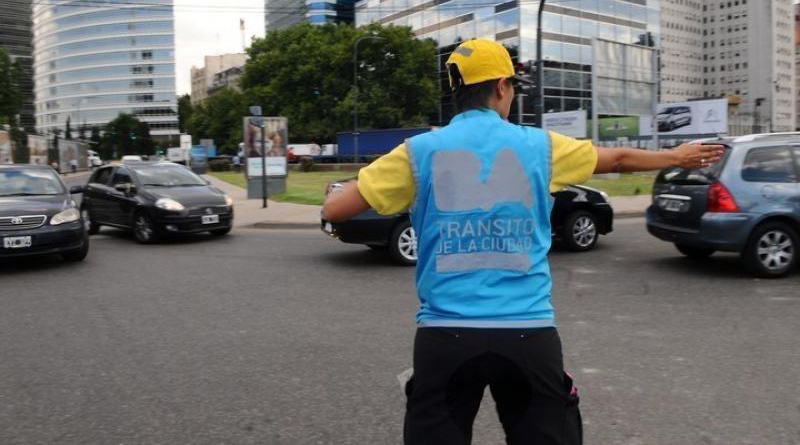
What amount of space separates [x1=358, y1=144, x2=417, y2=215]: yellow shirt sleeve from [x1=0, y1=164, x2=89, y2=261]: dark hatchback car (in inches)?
338

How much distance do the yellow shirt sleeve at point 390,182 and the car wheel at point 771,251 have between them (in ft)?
22.9

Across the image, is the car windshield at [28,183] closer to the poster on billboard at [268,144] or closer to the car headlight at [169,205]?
the car headlight at [169,205]

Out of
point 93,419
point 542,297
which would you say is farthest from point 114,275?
point 542,297

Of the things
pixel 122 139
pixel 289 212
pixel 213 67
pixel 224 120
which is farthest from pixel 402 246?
pixel 213 67

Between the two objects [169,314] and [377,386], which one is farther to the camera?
[169,314]

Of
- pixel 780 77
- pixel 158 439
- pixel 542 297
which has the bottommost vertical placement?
pixel 158 439

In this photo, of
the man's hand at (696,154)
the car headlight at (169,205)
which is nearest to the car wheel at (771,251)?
the man's hand at (696,154)

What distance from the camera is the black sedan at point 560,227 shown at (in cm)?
916

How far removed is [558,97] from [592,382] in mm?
65914

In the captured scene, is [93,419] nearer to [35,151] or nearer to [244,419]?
[244,419]

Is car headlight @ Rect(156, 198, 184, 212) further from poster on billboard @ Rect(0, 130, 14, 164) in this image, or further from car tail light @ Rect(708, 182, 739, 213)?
poster on billboard @ Rect(0, 130, 14, 164)

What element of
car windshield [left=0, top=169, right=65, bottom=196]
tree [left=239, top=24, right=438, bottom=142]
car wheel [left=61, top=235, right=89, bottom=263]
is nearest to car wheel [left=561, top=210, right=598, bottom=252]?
car wheel [left=61, top=235, right=89, bottom=263]

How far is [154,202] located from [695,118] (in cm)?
3042

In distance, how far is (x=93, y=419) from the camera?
3.87m
